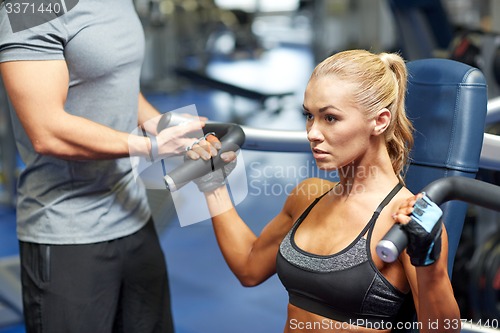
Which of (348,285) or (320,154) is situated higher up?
(320,154)

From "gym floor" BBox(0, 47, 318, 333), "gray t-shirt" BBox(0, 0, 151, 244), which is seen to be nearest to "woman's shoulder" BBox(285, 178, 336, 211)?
"gray t-shirt" BBox(0, 0, 151, 244)

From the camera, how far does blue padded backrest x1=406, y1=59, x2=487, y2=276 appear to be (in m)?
1.51

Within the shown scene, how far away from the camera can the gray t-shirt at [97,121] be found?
154cm

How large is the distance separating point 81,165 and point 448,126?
2.76ft

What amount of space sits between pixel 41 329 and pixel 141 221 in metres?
0.35

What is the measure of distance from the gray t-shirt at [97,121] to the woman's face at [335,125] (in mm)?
487

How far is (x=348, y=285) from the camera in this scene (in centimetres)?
134

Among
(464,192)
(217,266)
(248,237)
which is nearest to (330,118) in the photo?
(464,192)

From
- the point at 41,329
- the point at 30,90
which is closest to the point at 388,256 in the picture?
the point at 30,90

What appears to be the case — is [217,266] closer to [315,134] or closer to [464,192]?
[315,134]

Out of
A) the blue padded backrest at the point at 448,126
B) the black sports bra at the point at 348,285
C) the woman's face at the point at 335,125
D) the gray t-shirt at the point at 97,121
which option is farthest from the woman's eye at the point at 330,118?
the gray t-shirt at the point at 97,121

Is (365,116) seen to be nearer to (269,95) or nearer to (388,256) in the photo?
(388,256)

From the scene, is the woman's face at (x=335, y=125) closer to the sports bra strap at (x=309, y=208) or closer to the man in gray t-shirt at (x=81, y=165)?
the sports bra strap at (x=309, y=208)

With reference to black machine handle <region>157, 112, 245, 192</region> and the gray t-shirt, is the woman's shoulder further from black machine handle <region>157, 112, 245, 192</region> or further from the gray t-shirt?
the gray t-shirt
